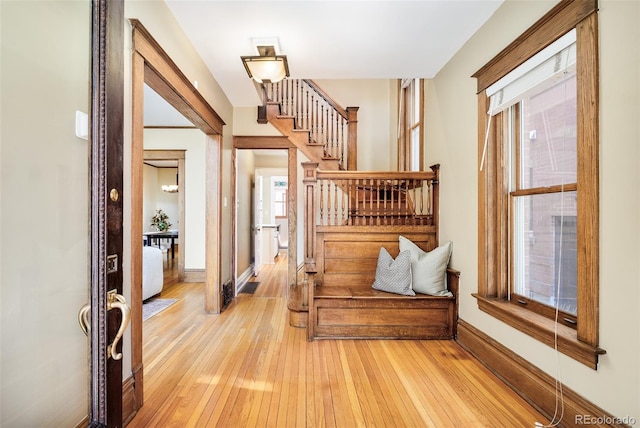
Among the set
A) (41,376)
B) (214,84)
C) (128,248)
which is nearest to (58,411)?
(41,376)

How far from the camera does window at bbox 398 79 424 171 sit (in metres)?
4.66

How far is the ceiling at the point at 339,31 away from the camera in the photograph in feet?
7.48

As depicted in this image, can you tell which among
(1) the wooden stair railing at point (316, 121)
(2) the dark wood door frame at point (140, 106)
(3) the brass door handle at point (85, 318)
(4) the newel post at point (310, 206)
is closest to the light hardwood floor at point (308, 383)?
(2) the dark wood door frame at point (140, 106)

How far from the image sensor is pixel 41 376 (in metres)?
0.97

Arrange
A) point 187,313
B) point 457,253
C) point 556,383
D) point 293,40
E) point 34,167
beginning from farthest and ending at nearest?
point 187,313
point 457,253
point 293,40
point 556,383
point 34,167

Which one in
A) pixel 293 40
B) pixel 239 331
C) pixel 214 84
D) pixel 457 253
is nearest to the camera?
pixel 293 40

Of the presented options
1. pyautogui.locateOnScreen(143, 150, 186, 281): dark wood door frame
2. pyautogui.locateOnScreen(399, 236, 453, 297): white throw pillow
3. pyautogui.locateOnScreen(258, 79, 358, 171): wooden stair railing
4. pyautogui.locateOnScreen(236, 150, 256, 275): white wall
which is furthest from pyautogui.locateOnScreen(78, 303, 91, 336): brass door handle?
pyautogui.locateOnScreen(143, 150, 186, 281): dark wood door frame

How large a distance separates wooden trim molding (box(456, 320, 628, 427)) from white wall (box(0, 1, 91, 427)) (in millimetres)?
2210

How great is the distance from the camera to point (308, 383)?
2209 mm

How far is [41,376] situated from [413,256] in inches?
114

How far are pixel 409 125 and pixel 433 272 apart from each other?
2722mm

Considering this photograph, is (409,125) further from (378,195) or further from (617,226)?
(617,226)

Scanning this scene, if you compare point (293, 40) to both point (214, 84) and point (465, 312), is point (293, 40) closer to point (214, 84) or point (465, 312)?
point (214, 84)

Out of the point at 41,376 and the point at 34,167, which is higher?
the point at 34,167
